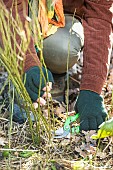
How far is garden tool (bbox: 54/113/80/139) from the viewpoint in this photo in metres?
2.24

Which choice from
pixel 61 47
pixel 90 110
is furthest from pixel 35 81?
A: pixel 61 47

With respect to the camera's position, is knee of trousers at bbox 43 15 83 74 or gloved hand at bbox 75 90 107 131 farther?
knee of trousers at bbox 43 15 83 74

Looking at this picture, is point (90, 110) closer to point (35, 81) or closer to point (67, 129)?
point (67, 129)

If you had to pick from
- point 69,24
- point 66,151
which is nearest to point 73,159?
point 66,151

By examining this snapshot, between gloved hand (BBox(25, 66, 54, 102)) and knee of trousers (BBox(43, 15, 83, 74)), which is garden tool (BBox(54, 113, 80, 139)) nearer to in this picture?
gloved hand (BBox(25, 66, 54, 102))

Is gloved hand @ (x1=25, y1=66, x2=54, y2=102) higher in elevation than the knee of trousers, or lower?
lower

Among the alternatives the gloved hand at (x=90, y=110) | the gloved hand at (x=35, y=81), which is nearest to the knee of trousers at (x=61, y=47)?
the gloved hand at (x=90, y=110)

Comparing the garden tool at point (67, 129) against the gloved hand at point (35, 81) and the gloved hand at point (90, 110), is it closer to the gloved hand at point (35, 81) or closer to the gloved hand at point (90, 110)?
the gloved hand at point (90, 110)

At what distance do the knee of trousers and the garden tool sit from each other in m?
0.48

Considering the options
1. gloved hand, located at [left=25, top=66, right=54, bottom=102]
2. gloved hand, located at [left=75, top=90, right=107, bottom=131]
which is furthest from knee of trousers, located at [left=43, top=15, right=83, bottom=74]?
gloved hand, located at [left=25, top=66, right=54, bottom=102]

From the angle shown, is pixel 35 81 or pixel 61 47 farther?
pixel 61 47

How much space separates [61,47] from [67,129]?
597mm

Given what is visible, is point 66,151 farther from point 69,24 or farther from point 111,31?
point 69,24

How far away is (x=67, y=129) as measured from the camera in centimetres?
228
